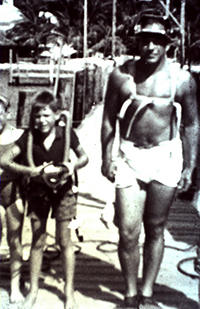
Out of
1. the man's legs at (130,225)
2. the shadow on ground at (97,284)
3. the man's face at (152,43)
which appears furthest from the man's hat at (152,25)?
the shadow on ground at (97,284)

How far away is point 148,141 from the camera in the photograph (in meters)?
3.57

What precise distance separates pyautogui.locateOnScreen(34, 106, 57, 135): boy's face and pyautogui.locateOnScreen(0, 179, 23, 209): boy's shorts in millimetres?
547

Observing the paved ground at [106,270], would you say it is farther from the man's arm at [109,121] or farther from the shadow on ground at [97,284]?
the man's arm at [109,121]

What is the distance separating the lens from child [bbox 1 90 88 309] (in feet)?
11.6

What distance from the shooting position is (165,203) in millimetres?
3580

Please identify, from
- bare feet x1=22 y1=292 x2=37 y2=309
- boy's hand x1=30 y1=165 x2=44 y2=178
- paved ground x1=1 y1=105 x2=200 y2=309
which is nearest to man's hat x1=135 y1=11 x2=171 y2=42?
boy's hand x1=30 y1=165 x2=44 y2=178

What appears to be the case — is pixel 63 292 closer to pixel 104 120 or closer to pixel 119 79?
pixel 104 120

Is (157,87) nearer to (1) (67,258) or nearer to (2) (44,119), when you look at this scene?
(2) (44,119)

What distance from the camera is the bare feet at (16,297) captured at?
3794 mm

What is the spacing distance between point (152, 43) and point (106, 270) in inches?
86.5

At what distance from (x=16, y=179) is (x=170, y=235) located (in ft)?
7.21

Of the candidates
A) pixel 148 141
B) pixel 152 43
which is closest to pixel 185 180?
pixel 148 141

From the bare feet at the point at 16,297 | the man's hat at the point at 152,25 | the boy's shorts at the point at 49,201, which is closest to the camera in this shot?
the man's hat at the point at 152,25

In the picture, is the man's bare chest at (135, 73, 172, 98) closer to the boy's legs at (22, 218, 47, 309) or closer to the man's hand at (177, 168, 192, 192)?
the man's hand at (177, 168, 192, 192)
